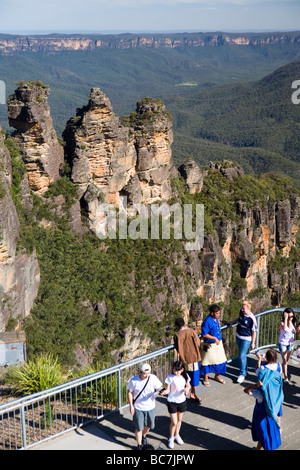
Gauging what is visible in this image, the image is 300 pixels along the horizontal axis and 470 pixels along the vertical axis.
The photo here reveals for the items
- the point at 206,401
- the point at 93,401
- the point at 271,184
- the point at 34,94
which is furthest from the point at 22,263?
the point at 271,184

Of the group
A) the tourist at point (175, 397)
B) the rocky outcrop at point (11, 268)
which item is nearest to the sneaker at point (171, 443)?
the tourist at point (175, 397)

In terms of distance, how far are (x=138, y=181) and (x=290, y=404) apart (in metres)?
31.5

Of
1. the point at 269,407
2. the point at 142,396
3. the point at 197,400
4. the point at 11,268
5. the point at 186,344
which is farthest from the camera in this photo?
the point at 11,268

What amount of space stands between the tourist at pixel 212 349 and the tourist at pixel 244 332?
1.62 ft

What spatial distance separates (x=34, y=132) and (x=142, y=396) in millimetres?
26249

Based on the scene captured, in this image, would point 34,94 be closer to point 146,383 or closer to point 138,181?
→ point 138,181

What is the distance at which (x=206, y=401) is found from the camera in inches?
499

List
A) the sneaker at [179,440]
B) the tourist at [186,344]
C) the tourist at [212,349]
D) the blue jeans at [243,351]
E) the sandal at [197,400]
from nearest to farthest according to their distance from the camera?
the sneaker at [179,440], the tourist at [186,344], the sandal at [197,400], the tourist at [212,349], the blue jeans at [243,351]

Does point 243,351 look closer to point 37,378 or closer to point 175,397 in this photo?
point 175,397

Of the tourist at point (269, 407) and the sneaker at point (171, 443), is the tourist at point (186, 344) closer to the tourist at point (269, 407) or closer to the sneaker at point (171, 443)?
the sneaker at point (171, 443)

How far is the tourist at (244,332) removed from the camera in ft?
42.8

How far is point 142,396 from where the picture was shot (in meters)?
10.6

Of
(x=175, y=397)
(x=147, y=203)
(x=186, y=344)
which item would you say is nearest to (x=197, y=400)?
(x=186, y=344)

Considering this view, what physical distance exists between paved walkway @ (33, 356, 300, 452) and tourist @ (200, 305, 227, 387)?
404 mm
